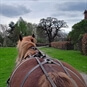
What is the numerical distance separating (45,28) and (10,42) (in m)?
23.9

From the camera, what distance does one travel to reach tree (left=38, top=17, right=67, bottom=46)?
80562mm

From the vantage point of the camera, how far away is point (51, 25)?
8244 centimetres

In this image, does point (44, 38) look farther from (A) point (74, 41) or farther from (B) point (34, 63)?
(B) point (34, 63)

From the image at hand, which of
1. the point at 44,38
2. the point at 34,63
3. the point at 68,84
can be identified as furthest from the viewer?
the point at 44,38

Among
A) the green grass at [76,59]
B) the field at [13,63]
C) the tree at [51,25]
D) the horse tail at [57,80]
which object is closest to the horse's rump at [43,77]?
the horse tail at [57,80]

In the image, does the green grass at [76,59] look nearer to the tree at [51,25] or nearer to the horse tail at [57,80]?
the horse tail at [57,80]

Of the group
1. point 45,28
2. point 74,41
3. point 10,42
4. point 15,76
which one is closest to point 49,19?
point 45,28

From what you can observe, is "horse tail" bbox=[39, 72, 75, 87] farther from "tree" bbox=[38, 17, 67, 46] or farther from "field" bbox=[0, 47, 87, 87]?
"tree" bbox=[38, 17, 67, 46]

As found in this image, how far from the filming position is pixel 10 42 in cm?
5928

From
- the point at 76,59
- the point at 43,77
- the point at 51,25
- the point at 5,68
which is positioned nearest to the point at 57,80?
the point at 43,77

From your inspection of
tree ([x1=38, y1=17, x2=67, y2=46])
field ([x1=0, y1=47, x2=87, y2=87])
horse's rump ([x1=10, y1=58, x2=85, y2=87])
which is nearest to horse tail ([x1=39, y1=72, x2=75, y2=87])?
horse's rump ([x1=10, y1=58, x2=85, y2=87])

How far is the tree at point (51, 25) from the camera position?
80562mm

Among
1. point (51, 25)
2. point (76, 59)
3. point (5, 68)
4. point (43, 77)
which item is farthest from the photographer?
point (51, 25)

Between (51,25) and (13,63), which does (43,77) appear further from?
(51,25)
